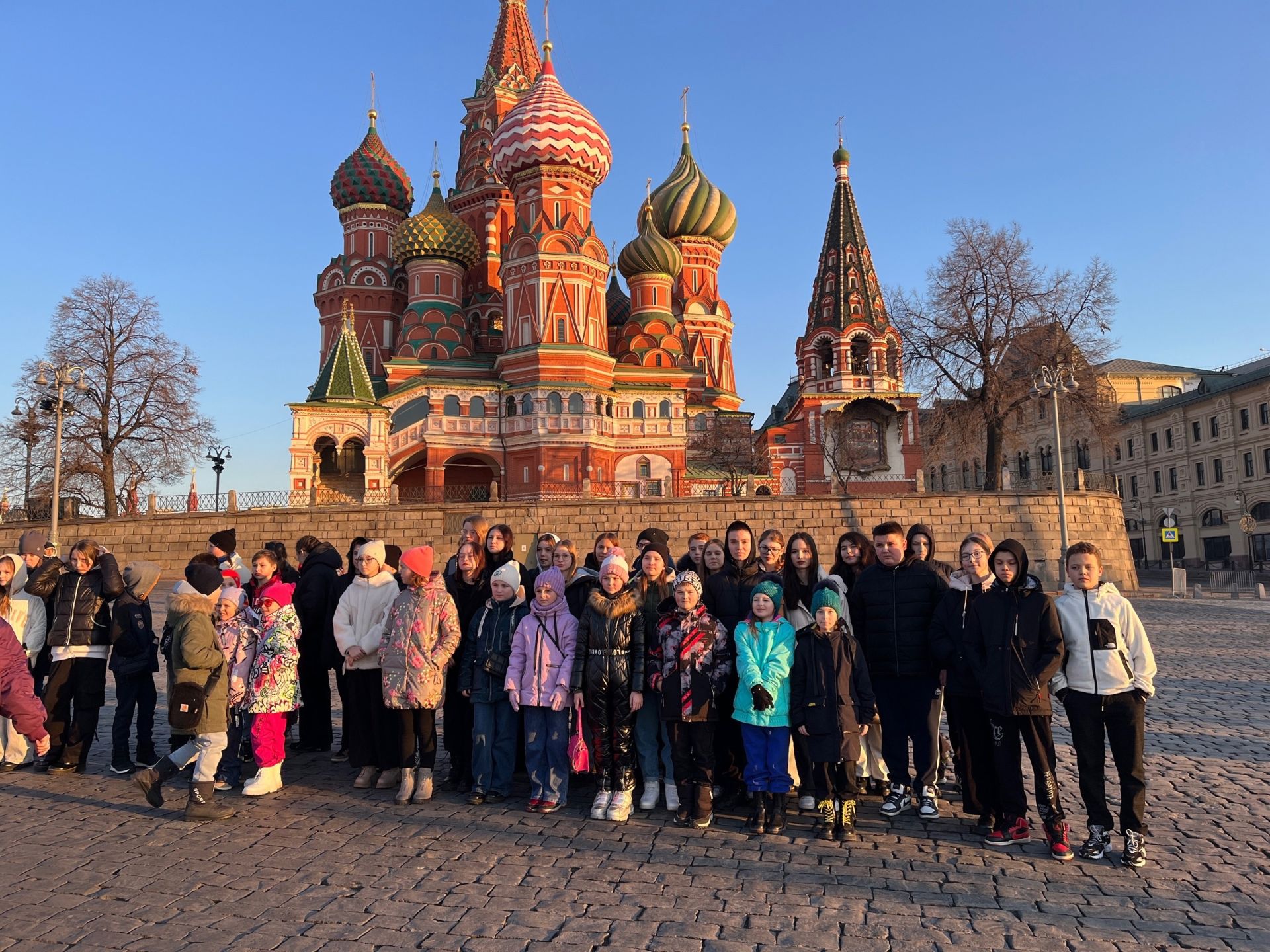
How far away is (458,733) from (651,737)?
61.0 inches

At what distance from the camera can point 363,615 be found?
241 inches

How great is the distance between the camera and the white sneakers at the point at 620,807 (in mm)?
5285

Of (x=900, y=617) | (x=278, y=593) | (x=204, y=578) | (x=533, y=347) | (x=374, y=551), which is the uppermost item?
(x=533, y=347)

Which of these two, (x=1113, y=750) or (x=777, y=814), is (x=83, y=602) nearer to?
(x=777, y=814)

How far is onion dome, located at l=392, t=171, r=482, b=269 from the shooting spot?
40.1 m

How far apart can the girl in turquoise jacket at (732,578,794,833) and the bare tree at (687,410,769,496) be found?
109 ft

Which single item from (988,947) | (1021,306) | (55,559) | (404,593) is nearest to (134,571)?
(55,559)

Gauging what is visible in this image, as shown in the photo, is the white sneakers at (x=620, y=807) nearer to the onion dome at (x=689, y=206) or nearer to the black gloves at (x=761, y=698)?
the black gloves at (x=761, y=698)

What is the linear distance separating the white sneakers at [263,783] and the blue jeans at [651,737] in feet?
8.54

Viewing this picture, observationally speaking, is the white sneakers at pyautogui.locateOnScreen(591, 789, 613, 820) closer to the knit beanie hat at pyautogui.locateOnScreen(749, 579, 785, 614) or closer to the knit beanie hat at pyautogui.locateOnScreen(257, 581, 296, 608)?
the knit beanie hat at pyautogui.locateOnScreen(749, 579, 785, 614)

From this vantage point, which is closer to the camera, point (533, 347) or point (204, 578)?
point (204, 578)

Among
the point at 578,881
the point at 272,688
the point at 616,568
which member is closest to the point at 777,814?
the point at 578,881

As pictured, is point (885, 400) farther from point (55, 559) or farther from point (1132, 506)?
point (55, 559)

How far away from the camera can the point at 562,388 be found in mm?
35156
